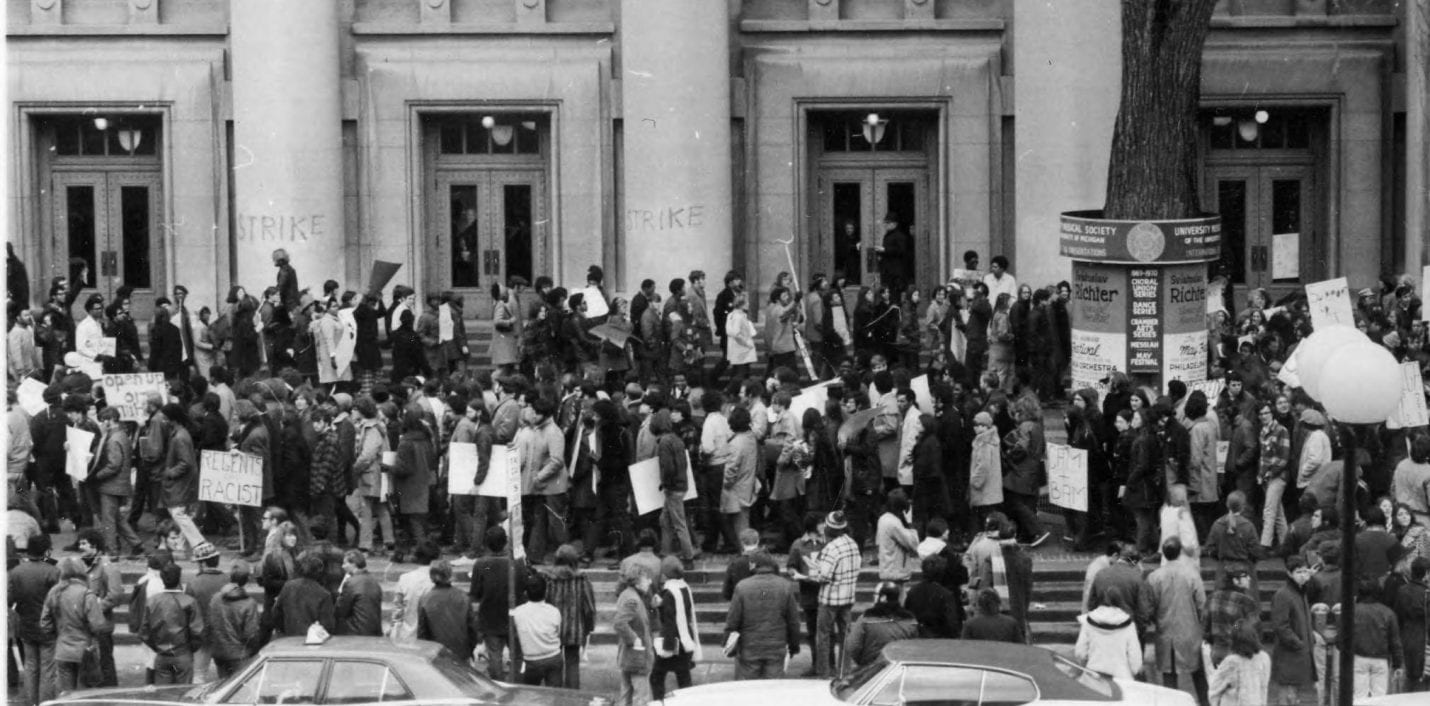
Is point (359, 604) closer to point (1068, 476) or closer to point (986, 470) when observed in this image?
point (986, 470)

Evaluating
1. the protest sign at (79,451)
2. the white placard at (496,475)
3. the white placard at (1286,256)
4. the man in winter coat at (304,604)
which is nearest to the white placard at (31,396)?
the protest sign at (79,451)

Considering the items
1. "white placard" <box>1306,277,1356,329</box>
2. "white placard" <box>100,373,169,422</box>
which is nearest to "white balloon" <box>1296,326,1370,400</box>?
"white placard" <box>1306,277,1356,329</box>

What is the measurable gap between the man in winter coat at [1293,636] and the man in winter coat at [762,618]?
156 inches

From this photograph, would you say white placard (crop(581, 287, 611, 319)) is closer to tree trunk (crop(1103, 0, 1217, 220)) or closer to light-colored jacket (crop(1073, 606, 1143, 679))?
tree trunk (crop(1103, 0, 1217, 220))

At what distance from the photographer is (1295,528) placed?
21.8m

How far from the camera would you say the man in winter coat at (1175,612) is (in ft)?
67.5

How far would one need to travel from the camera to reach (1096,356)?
2602 cm

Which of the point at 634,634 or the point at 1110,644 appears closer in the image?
the point at 1110,644

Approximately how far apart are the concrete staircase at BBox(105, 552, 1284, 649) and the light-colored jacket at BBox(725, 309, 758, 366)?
5.84 metres

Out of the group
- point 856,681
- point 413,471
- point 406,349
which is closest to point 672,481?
point 413,471

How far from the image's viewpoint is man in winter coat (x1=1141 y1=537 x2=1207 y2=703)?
2056cm

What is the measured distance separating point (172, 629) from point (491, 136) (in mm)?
17236

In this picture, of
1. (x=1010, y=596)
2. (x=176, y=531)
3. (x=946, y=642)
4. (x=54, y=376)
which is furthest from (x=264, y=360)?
(x=946, y=642)

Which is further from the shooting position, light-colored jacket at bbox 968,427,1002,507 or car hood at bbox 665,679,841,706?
light-colored jacket at bbox 968,427,1002,507
